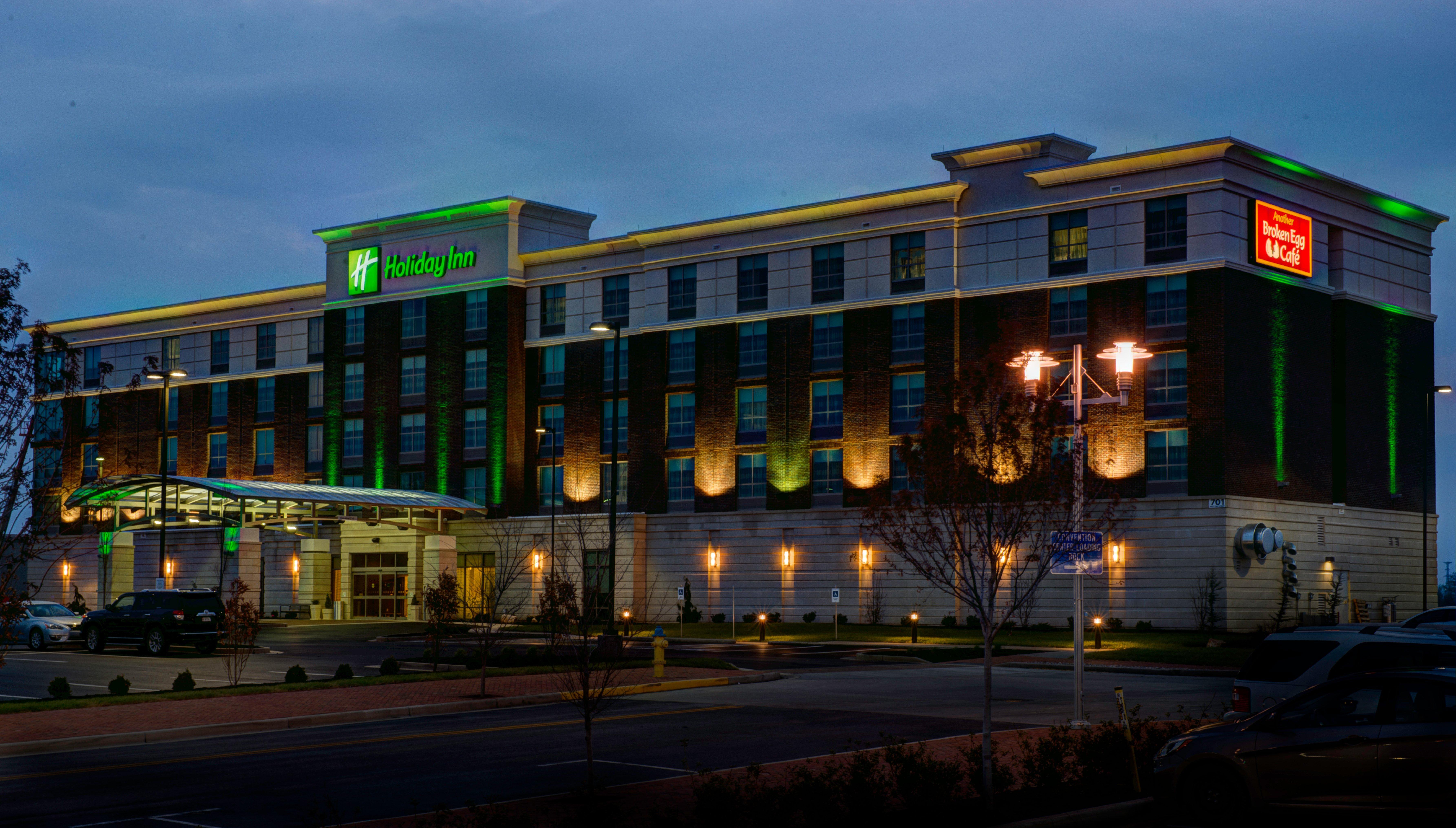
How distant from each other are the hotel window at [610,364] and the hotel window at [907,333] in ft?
49.0

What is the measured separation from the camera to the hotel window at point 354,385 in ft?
258

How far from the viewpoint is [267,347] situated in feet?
278

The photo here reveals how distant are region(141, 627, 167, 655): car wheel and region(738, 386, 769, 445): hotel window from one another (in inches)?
1182

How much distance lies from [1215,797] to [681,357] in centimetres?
5540

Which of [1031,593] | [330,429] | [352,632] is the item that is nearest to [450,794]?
[1031,593]

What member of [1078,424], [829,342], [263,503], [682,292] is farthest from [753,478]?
[1078,424]

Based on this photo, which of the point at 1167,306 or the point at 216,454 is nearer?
the point at 1167,306

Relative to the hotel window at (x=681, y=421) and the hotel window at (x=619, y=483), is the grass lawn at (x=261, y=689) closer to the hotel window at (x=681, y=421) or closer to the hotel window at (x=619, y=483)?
the hotel window at (x=681, y=421)

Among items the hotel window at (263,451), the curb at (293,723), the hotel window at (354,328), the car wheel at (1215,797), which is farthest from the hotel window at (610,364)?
the car wheel at (1215,797)

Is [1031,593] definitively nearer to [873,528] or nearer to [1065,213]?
[873,528]

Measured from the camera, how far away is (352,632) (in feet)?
196

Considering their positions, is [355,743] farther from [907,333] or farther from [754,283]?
[754,283]

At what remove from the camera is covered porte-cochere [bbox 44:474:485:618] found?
6506 centimetres

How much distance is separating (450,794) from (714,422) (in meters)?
51.2
